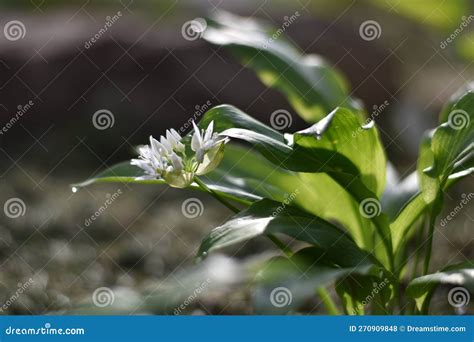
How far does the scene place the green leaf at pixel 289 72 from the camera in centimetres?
181

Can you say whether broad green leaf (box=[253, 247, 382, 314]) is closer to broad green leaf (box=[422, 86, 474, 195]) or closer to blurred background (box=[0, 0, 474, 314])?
broad green leaf (box=[422, 86, 474, 195])

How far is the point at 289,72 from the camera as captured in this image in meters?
1.83

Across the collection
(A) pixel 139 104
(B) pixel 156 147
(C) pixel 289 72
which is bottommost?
(A) pixel 139 104

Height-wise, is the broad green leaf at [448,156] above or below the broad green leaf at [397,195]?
above

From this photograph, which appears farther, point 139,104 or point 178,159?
point 139,104

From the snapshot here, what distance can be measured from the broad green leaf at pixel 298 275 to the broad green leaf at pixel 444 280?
0.07 meters

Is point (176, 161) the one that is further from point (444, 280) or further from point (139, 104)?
point (139, 104)

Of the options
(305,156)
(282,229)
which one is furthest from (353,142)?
(282,229)

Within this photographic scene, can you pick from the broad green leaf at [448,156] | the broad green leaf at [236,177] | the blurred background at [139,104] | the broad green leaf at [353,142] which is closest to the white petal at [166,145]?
the broad green leaf at [236,177]

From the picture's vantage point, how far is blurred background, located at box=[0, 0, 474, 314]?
2635 mm

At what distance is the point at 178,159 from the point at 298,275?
30 cm

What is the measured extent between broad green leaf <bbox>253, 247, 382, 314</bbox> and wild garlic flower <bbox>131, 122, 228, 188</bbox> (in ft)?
0.71

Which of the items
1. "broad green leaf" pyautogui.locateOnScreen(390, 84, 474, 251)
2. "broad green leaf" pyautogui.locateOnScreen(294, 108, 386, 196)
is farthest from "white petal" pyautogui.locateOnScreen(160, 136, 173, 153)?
"broad green leaf" pyautogui.locateOnScreen(390, 84, 474, 251)

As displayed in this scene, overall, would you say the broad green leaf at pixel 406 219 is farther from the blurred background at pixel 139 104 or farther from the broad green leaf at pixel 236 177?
the blurred background at pixel 139 104
